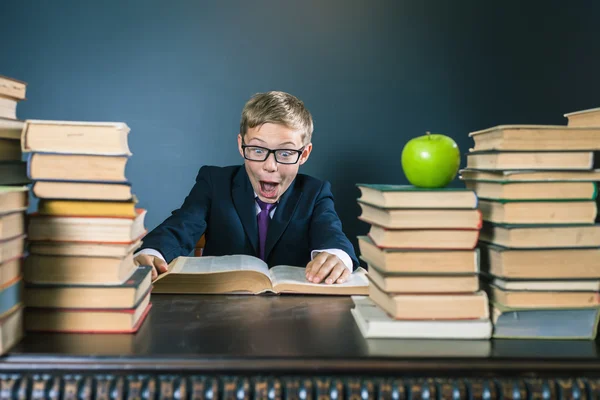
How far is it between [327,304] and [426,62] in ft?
7.25

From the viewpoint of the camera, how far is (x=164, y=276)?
1293 mm

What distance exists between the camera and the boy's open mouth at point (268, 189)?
228cm

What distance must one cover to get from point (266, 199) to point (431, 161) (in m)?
1.38

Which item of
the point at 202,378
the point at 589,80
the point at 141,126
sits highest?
the point at 589,80

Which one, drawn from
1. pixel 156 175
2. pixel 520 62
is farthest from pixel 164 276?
pixel 520 62

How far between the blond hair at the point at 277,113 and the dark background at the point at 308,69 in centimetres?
74

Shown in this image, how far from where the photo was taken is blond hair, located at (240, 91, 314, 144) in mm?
2182

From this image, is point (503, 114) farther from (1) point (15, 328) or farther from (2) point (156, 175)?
(1) point (15, 328)

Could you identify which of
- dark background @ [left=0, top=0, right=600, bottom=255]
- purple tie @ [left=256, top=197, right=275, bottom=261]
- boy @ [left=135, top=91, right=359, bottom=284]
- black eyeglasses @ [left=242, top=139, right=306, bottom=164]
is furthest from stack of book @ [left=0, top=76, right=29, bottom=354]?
dark background @ [left=0, top=0, right=600, bottom=255]

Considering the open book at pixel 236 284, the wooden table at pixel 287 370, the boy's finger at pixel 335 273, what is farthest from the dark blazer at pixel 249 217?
the wooden table at pixel 287 370

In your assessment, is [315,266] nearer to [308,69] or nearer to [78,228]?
[78,228]

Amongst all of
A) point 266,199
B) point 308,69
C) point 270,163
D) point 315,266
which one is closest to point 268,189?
point 266,199

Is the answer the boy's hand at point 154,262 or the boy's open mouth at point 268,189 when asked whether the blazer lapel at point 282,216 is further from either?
the boy's hand at point 154,262

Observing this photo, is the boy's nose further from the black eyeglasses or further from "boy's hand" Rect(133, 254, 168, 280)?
"boy's hand" Rect(133, 254, 168, 280)
